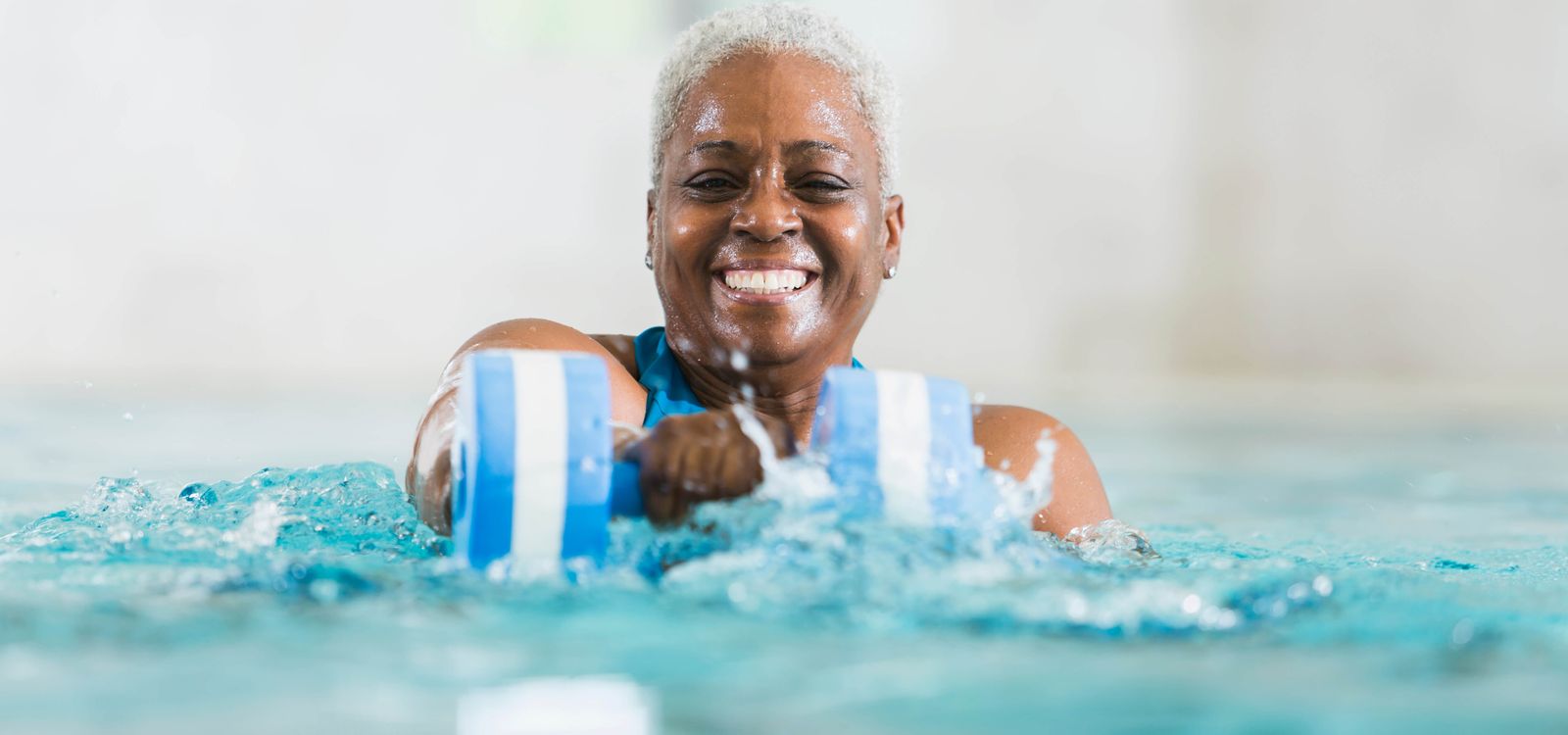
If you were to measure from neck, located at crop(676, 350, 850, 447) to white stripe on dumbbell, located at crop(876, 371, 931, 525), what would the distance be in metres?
0.77

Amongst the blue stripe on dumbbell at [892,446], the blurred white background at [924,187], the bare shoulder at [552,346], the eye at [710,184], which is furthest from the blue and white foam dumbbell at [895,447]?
the blurred white background at [924,187]

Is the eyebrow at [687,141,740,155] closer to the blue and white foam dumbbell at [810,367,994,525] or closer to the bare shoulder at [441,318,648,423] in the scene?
the bare shoulder at [441,318,648,423]

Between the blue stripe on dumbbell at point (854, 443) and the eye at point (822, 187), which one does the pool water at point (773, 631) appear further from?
the eye at point (822, 187)

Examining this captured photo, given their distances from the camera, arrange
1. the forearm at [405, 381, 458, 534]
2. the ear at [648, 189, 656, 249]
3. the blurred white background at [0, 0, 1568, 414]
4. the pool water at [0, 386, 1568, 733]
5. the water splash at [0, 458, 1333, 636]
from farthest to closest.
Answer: the blurred white background at [0, 0, 1568, 414], the ear at [648, 189, 656, 249], the forearm at [405, 381, 458, 534], the water splash at [0, 458, 1333, 636], the pool water at [0, 386, 1568, 733]

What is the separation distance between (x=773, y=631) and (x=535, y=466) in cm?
29

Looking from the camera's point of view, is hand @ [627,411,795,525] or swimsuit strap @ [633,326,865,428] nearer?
hand @ [627,411,795,525]

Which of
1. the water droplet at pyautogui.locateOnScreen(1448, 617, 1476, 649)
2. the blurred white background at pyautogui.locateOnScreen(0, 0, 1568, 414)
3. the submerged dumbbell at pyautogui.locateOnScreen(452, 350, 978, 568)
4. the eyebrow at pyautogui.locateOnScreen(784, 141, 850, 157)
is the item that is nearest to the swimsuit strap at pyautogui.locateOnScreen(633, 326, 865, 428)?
the eyebrow at pyautogui.locateOnScreen(784, 141, 850, 157)

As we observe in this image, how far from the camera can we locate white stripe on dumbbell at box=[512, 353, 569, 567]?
146 centimetres

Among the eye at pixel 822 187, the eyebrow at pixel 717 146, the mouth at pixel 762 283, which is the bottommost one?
the mouth at pixel 762 283

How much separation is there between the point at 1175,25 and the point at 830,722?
10076 mm

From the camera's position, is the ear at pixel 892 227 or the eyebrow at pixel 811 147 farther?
the ear at pixel 892 227

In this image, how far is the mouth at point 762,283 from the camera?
217cm

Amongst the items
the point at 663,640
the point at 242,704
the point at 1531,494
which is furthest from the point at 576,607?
the point at 1531,494

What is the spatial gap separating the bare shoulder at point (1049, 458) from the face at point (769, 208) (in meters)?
0.29
